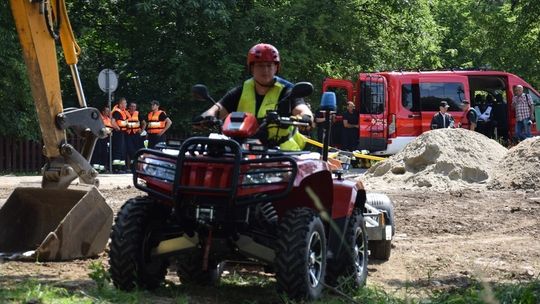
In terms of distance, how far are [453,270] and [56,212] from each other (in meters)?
3.76

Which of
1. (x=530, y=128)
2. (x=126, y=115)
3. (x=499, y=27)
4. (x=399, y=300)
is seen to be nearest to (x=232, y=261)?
(x=399, y=300)

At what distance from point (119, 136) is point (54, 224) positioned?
16413 mm

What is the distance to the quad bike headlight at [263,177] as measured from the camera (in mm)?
7090

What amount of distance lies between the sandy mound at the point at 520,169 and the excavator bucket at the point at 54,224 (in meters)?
11.6

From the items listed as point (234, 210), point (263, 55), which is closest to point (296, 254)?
point (234, 210)

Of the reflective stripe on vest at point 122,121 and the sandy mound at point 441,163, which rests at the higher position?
the reflective stripe on vest at point 122,121

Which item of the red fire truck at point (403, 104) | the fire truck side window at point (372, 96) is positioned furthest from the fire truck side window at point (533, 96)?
the fire truck side window at point (372, 96)

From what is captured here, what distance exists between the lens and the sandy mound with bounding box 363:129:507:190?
2061 cm

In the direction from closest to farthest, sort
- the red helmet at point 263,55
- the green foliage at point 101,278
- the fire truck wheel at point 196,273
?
the green foliage at point 101,278
the fire truck wheel at point 196,273
the red helmet at point 263,55

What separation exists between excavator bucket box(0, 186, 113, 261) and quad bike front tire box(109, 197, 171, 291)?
7.26 ft

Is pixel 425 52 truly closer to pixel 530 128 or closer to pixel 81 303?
pixel 530 128

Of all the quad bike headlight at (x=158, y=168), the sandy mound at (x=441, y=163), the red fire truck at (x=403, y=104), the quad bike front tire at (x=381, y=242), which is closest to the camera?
the quad bike headlight at (x=158, y=168)

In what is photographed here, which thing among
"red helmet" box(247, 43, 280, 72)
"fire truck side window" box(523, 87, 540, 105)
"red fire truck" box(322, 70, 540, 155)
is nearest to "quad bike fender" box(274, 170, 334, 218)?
"red helmet" box(247, 43, 280, 72)

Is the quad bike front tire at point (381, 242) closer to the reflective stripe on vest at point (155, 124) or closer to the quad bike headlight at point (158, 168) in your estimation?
the quad bike headlight at point (158, 168)
